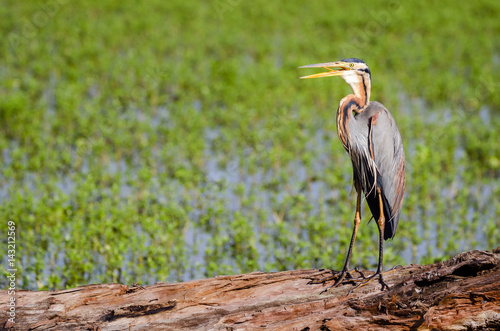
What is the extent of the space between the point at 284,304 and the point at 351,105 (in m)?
1.39

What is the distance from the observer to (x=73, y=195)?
22.5 ft

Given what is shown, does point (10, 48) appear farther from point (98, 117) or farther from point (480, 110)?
point (480, 110)

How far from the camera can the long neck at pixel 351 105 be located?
415cm

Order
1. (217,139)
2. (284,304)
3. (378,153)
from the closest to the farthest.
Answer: (284,304), (378,153), (217,139)

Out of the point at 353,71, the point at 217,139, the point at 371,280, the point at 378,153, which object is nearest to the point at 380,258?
the point at 371,280

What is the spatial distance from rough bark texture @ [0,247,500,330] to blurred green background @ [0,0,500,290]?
1.34 m

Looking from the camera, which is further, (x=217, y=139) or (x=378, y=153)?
(x=217, y=139)

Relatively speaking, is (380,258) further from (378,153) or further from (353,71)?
(353,71)

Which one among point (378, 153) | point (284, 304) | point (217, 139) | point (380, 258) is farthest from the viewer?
point (217, 139)

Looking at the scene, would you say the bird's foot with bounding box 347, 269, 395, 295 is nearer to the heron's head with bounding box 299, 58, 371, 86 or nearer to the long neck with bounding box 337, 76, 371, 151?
the long neck with bounding box 337, 76, 371, 151

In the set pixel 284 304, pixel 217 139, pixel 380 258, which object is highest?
pixel 217 139

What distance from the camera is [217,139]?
874 cm

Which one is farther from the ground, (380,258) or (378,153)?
(378,153)

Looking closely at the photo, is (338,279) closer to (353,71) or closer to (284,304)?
(284,304)
